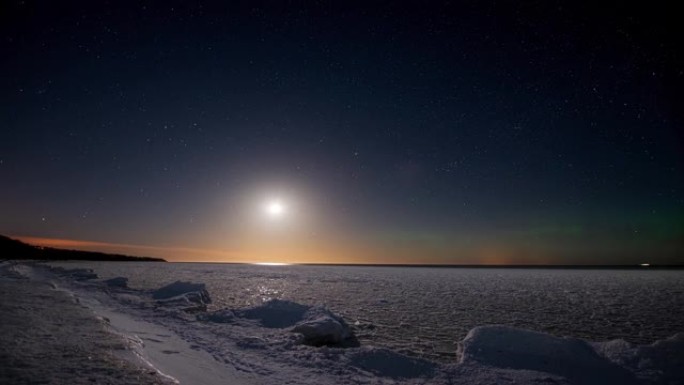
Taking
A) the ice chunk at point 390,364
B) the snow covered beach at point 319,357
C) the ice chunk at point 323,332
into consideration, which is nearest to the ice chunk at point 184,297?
the snow covered beach at point 319,357

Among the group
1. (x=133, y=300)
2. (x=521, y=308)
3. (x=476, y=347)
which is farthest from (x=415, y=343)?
(x=133, y=300)

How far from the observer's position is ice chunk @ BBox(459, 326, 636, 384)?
9.44 m

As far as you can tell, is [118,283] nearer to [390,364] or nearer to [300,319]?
[300,319]

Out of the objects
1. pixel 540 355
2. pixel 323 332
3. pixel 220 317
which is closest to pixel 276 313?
pixel 220 317

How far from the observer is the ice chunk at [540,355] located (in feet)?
31.0

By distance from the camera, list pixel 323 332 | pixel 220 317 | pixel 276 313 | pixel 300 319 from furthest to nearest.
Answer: pixel 276 313, pixel 220 317, pixel 300 319, pixel 323 332

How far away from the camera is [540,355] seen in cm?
1027

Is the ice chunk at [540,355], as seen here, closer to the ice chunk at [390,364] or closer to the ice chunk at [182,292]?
the ice chunk at [390,364]

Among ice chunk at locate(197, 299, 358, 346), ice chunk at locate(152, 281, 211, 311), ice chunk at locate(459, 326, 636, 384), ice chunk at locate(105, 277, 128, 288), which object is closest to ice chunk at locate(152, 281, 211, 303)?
ice chunk at locate(152, 281, 211, 311)

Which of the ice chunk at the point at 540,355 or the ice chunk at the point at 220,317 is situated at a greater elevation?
the ice chunk at the point at 540,355

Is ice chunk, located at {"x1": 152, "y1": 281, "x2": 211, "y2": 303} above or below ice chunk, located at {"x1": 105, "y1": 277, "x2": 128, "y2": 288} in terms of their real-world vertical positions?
above

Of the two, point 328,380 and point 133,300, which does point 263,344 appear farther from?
point 133,300

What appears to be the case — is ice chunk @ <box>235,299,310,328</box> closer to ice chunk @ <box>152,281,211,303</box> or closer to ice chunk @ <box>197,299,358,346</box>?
ice chunk @ <box>197,299,358,346</box>

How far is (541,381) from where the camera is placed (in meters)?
8.77
